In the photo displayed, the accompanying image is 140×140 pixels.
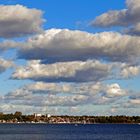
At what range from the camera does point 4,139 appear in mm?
191375

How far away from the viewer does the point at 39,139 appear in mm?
196375

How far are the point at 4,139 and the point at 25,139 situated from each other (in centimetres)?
817

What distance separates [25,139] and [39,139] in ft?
16.4

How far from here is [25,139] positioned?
19562 centimetres

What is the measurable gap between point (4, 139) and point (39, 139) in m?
12.9
